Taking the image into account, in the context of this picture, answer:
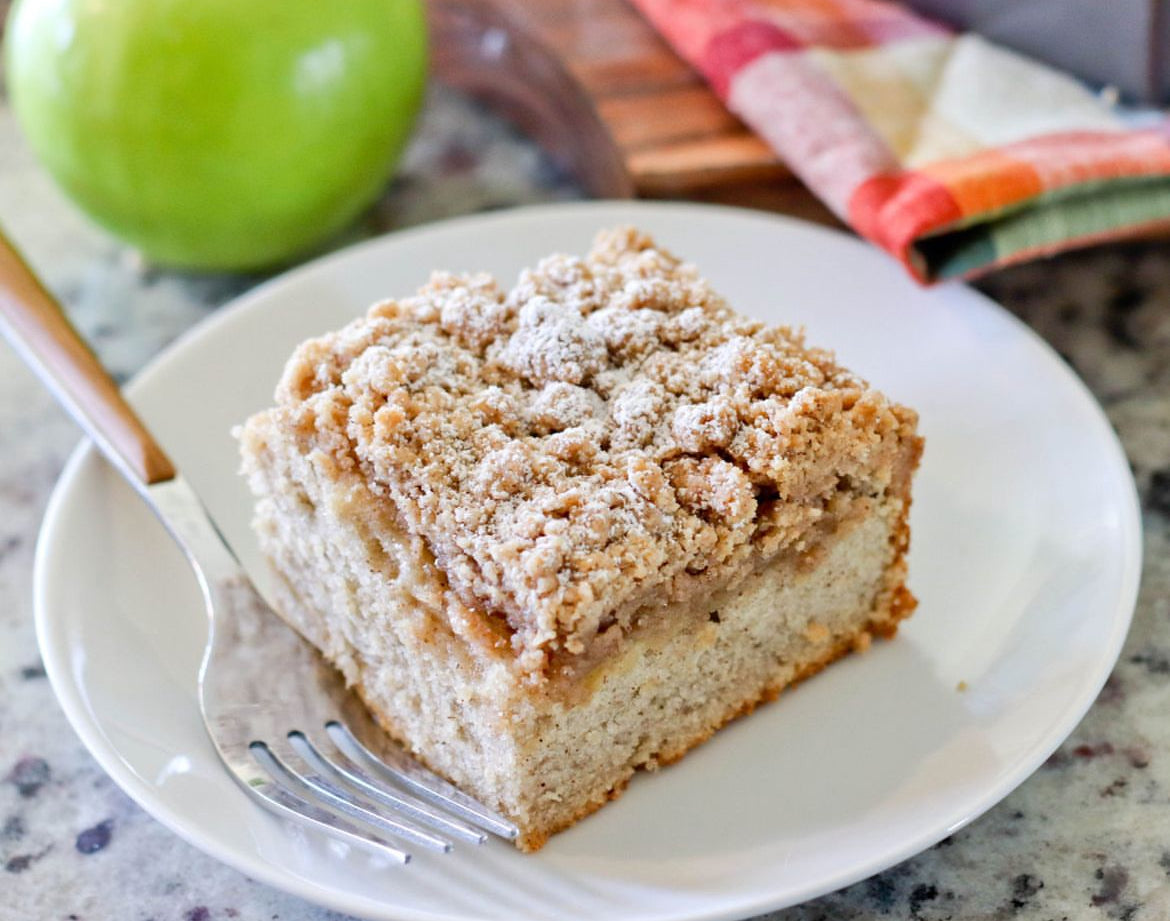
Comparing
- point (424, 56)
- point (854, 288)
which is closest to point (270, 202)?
point (424, 56)

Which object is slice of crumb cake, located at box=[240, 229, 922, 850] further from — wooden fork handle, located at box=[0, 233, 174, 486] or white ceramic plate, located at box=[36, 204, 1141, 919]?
wooden fork handle, located at box=[0, 233, 174, 486]

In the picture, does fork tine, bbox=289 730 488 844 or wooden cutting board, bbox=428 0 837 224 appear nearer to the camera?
fork tine, bbox=289 730 488 844

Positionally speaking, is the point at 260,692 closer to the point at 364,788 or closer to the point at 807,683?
the point at 364,788

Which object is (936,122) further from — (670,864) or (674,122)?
(670,864)

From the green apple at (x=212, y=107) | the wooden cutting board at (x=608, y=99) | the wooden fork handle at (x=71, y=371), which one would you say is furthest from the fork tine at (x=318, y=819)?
the wooden cutting board at (x=608, y=99)

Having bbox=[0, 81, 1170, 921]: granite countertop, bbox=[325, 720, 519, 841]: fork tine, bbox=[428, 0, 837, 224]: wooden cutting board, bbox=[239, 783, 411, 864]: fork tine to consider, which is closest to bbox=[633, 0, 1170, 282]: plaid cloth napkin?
bbox=[428, 0, 837, 224]: wooden cutting board

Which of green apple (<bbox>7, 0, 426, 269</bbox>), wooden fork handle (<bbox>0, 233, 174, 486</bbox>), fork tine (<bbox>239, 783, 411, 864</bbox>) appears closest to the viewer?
fork tine (<bbox>239, 783, 411, 864</bbox>)

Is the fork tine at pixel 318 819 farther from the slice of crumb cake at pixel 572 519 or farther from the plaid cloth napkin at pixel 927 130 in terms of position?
the plaid cloth napkin at pixel 927 130
